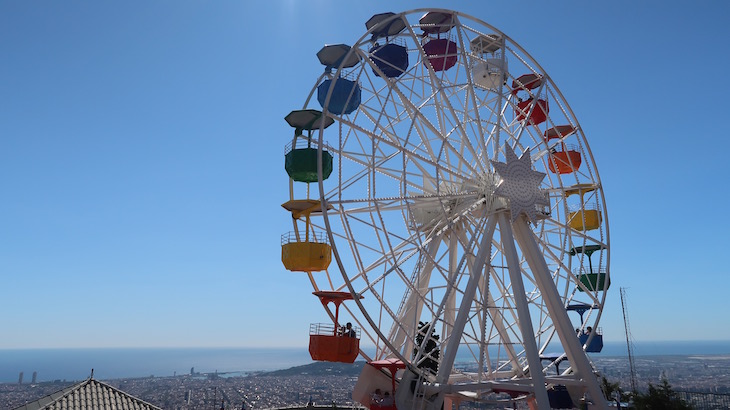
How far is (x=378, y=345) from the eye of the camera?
60.8ft

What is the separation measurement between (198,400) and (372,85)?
7884cm

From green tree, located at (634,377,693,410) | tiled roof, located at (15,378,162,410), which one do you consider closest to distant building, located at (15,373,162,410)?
tiled roof, located at (15,378,162,410)

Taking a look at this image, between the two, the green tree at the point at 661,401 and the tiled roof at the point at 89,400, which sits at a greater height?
the tiled roof at the point at 89,400

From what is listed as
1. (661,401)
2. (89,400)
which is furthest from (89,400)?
(661,401)

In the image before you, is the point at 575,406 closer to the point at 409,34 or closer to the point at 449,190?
the point at 449,190

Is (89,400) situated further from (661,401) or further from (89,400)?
(661,401)

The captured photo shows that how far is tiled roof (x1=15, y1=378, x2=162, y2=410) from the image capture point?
12.9 m

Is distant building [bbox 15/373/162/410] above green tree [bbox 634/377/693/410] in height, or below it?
above

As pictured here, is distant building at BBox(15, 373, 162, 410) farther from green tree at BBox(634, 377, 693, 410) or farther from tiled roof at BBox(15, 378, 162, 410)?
green tree at BBox(634, 377, 693, 410)

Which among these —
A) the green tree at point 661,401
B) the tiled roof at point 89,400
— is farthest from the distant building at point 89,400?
the green tree at point 661,401

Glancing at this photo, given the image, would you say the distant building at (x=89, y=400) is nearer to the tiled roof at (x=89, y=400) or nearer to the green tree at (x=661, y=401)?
the tiled roof at (x=89, y=400)

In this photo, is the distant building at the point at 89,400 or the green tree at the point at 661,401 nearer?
the distant building at the point at 89,400

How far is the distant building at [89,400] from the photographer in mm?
12922

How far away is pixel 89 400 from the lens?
13.4 metres
